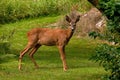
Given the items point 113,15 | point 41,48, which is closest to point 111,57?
point 113,15

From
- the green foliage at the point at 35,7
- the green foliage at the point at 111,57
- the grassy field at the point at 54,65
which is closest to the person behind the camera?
the green foliage at the point at 111,57

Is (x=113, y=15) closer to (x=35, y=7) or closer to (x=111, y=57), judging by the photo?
(x=111, y=57)

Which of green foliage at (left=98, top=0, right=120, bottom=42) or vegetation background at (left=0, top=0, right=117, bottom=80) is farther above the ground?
green foliage at (left=98, top=0, right=120, bottom=42)

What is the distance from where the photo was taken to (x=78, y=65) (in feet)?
53.4

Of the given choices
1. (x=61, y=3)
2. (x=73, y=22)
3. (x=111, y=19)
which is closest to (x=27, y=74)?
(x=73, y=22)

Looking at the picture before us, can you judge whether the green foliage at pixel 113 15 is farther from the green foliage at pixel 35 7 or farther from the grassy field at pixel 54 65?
the green foliage at pixel 35 7

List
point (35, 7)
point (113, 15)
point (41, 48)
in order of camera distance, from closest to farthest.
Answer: point (113, 15)
point (41, 48)
point (35, 7)

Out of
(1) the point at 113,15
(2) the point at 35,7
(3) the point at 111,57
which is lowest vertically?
(2) the point at 35,7

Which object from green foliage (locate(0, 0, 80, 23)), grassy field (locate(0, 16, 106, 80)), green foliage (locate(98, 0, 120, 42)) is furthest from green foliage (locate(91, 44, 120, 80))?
green foliage (locate(0, 0, 80, 23))

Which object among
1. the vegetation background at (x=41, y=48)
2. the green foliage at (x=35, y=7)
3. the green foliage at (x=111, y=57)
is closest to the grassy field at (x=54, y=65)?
the vegetation background at (x=41, y=48)

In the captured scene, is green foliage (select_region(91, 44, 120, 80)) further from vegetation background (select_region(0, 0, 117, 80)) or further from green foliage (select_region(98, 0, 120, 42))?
vegetation background (select_region(0, 0, 117, 80))

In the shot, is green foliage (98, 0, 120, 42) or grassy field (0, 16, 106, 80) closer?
green foliage (98, 0, 120, 42)

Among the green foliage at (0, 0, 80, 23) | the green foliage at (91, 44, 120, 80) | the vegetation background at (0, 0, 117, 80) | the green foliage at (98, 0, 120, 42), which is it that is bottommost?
the green foliage at (0, 0, 80, 23)

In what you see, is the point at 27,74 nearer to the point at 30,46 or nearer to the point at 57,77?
the point at 57,77
